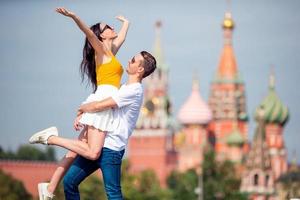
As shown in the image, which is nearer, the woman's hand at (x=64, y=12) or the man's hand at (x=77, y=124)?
the woman's hand at (x=64, y=12)

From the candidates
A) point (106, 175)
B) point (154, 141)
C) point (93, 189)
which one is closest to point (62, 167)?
point (106, 175)

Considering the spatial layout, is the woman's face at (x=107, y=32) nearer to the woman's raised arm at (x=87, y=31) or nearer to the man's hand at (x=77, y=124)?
the woman's raised arm at (x=87, y=31)

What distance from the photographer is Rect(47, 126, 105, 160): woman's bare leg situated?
359 inches

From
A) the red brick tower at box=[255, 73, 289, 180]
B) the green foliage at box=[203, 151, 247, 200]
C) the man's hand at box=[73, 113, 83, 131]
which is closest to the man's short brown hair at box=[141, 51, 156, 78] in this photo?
the man's hand at box=[73, 113, 83, 131]

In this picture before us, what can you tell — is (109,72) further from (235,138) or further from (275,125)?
(275,125)

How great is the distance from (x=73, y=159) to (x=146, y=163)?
112 m

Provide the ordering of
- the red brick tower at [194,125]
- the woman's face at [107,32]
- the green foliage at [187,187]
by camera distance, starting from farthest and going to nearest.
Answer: the red brick tower at [194,125] < the green foliage at [187,187] < the woman's face at [107,32]

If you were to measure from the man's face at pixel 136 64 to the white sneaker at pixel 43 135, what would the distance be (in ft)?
2.15

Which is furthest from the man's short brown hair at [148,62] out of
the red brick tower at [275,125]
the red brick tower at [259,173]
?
the red brick tower at [275,125]

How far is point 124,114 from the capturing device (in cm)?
930

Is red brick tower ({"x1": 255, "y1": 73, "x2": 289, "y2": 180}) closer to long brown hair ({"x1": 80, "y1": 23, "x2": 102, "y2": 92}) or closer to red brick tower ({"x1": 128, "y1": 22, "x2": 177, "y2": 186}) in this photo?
red brick tower ({"x1": 128, "y1": 22, "x2": 177, "y2": 186})

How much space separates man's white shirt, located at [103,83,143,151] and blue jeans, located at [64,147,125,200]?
0.21 ft

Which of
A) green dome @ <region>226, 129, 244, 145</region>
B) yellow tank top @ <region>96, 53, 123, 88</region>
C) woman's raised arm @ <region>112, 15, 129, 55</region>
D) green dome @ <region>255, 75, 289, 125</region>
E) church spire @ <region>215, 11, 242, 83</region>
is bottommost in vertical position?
green dome @ <region>226, 129, 244, 145</region>

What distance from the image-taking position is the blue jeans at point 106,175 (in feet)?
29.9
